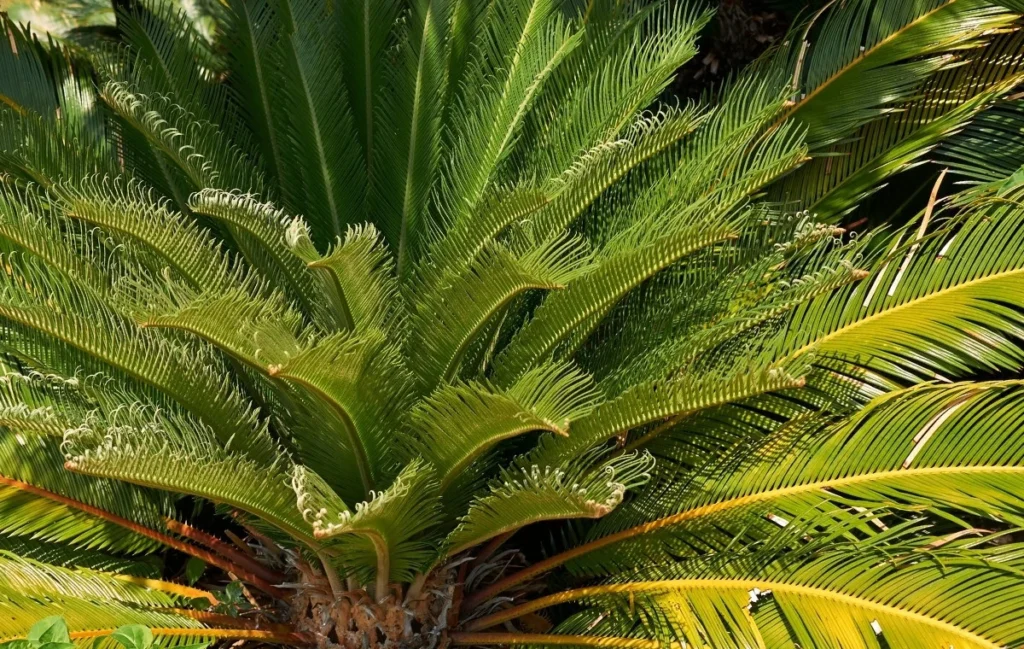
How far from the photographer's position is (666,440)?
2824 mm

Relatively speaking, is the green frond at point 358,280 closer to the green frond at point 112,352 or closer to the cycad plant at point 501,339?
the cycad plant at point 501,339

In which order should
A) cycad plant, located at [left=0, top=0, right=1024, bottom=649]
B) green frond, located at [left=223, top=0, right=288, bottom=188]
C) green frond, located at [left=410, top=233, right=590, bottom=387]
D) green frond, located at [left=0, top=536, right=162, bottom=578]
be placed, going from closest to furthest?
green frond, located at [left=410, top=233, right=590, bottom=387] < cycad plant, located at [left=0, top=0, right=1024, bottom=649] < green frond, located at [left=0, top=536, right=162, bottom=578] < green frond, located at [left=223, top=0, right=288, bottom=188]

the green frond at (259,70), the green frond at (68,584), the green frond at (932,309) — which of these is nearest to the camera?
the green frond at (68,584)

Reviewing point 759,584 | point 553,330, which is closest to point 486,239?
point 553,330

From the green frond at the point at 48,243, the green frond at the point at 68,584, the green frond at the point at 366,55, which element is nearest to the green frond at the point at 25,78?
the green frond at the point at 48,243

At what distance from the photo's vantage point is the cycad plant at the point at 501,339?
228 centimetres

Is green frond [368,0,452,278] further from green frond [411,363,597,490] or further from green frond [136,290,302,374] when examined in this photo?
green frond [136,290,302,374]

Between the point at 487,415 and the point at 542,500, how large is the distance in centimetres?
Result: 22

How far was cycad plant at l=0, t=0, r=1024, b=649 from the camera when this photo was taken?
228 centimetres

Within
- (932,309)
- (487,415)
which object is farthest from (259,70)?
(932,309)

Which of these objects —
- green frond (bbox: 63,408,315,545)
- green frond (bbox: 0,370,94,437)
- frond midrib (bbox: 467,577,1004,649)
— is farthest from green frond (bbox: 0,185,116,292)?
frond midrib (bbox: 467,577,1004,649)

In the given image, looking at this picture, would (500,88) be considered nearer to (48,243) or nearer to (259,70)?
(259,70)

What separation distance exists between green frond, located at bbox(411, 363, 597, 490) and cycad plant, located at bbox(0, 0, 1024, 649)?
13 mm

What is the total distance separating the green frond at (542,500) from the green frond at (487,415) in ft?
0.34
